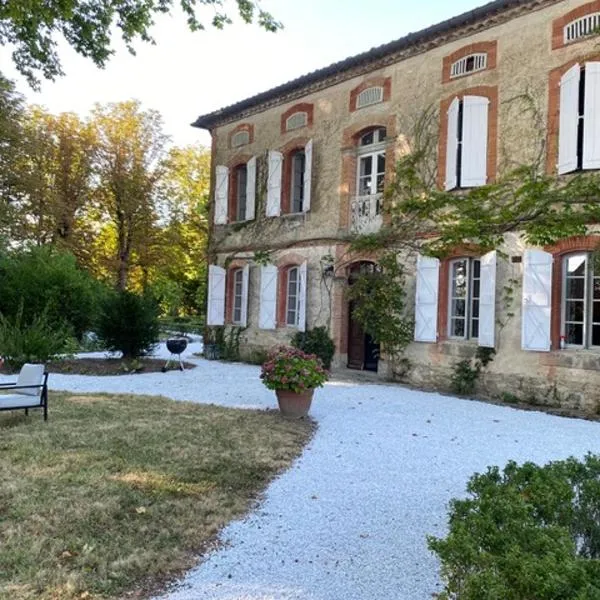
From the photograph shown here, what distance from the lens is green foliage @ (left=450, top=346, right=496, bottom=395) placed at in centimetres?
1034

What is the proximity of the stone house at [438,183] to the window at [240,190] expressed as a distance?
7 cm

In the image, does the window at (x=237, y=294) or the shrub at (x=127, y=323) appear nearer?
the shrub at (x=127, y=323)

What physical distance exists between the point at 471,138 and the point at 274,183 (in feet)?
18.5

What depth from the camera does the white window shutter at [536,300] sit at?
9422mm

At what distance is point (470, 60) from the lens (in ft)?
35.5

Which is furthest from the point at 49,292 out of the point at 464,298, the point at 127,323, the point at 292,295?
the point at 464,298

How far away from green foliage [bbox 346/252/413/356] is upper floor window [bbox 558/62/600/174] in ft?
12.6

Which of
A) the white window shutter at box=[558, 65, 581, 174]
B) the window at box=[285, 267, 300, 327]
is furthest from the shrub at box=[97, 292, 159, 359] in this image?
the white window shutter at box=[558, 65, 581, 174]

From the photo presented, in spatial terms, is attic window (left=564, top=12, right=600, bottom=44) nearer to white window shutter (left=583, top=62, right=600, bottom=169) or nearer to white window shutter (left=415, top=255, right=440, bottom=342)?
white window shutter (left=583, top=62, right=600, bottom=169)

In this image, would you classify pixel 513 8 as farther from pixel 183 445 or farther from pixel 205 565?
pixel 205 565

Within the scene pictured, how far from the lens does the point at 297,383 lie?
7824 millimetres

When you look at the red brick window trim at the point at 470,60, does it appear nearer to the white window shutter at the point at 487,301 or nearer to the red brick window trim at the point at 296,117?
Result: the white window shutter at the point at 487,301

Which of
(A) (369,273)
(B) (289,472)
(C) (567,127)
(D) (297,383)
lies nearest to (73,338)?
(A) (369,273)

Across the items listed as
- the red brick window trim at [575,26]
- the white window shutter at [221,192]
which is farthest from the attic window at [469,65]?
the white window shutter at [221,192]
